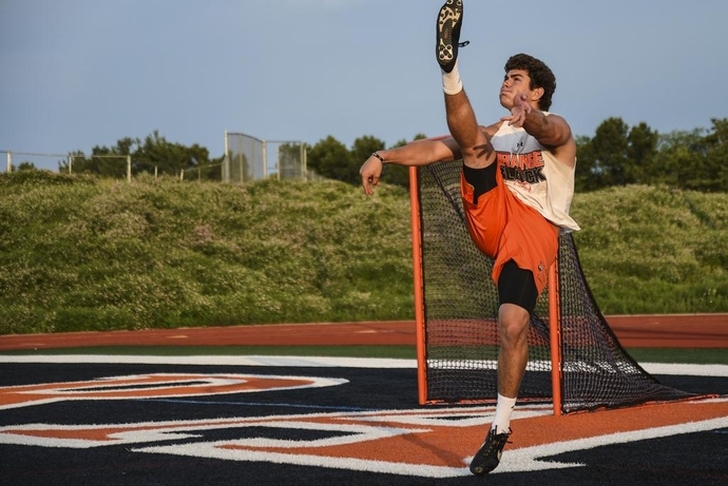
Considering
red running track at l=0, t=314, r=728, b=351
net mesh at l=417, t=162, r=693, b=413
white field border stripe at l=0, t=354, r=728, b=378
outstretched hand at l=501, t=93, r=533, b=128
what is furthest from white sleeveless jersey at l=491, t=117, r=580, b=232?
red running track at l=0, t=314, r=728, b=351

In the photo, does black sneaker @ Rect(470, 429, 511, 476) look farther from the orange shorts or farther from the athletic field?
the orange shorts

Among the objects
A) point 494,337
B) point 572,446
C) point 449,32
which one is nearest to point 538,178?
point 449,32

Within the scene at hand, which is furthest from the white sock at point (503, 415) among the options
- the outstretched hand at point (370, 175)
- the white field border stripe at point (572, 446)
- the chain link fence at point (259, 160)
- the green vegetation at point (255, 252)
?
the chain link fence at point (259, 160)

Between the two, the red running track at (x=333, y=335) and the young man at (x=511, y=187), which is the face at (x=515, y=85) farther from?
the red running track at (x=333, y=335)

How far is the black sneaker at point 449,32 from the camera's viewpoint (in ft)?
14.8

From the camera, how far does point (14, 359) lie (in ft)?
47.1

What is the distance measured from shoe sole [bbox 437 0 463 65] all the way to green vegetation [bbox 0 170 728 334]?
1822cm

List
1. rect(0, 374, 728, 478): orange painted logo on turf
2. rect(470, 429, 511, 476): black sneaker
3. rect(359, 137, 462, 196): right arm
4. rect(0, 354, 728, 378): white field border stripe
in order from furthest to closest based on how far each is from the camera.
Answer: rect(0, 354, 728, 378): white field border stripe < rect(359, 137, 462, 196): right arm < rect(0, 374, 728, 478): orange painted logo on turf < rect(470, 429, 511, 476): black sneaker

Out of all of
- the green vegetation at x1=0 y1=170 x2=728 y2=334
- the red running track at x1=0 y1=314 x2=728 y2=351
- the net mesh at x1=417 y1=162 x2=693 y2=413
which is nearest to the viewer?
the net mesh at x1=417 y1=162 x2=693 y2=413

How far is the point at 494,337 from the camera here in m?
9.51

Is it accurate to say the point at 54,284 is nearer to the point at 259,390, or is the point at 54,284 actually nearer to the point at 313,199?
the point at 313,199

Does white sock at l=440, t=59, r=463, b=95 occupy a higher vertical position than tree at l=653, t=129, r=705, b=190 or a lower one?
lower

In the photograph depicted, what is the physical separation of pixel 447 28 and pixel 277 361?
908 cm

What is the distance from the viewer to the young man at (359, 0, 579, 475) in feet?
16.0
